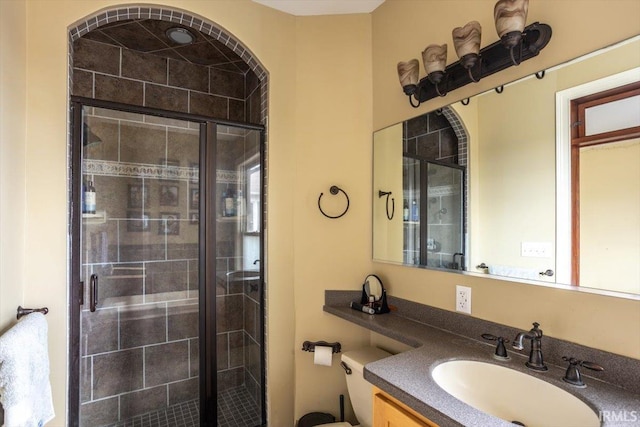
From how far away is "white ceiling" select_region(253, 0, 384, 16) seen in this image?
6.30ft

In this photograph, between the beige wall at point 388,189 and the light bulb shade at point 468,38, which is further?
the beige wall at point 388,189

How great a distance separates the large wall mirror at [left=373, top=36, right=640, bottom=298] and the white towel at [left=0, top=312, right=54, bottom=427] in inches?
64.6

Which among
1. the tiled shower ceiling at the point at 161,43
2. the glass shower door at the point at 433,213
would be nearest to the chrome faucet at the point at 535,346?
the glass shower door at the point at 433,213

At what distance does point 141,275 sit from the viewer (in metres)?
2.33

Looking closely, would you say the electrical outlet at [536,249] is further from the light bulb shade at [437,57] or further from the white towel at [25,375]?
the white towel at [25,375]

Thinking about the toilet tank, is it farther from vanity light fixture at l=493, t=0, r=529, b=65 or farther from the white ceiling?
the white ceiling

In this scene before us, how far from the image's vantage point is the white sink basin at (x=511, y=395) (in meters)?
0.95

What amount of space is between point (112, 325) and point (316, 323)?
4.75ft

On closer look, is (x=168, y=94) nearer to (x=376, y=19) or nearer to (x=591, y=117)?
(x=376, y=19)

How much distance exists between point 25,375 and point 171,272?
125cm

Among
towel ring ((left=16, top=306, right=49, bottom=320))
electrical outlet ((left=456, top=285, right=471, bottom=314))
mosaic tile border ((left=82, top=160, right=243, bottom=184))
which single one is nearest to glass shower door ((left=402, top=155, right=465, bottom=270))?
electrical outlet ((left=456, top=285, right=471, bottom=314))

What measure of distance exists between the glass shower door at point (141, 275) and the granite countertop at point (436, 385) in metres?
1.36

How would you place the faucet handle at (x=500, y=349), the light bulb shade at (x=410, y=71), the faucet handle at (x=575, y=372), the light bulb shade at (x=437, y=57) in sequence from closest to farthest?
the faucet handle at (x=575, y=372) < the faucet handle at (x=500, y=349) < the light bulb shade at (x=437, y=57) < the light bulb shade at (x=410, y=71)

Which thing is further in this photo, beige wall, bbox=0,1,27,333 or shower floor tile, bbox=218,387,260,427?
shower floor tile, bbox=218,387,260,427
